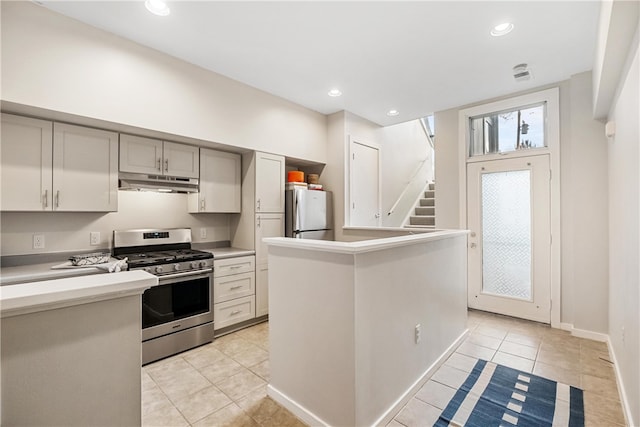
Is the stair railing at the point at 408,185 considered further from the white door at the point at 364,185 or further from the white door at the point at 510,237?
the white door at the point at 510,237

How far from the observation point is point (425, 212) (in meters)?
6.04

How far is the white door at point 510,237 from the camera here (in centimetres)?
347

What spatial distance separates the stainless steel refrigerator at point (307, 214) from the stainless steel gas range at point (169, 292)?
120cm

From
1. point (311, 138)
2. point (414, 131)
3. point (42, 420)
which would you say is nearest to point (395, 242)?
point (42, 420)

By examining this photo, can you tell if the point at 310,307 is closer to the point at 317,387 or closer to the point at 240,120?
the point at 317,387

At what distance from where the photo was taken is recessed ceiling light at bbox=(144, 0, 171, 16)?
2166 millimetres

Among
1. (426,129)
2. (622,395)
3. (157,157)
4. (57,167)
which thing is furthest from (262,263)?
(426,129)

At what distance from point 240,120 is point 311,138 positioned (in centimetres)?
122

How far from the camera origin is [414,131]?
20.9 feet

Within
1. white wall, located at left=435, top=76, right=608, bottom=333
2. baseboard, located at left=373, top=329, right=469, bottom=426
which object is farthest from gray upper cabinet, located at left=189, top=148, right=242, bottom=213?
white wall, located at left=435, top=76, right=608, bottom=333

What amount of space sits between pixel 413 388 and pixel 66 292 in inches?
84.2

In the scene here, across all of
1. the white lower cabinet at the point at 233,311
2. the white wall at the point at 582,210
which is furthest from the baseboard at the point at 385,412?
the white wall at the point at 582,210

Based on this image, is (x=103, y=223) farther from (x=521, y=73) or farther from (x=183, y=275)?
(x=521, y=73)

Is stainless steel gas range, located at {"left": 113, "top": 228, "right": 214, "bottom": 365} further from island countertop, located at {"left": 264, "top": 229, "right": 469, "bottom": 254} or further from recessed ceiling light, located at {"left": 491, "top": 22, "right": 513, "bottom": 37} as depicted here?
recessed ceiling light, located at {"left": 491, "top": 22, "right": 513, "bottom": 37}
